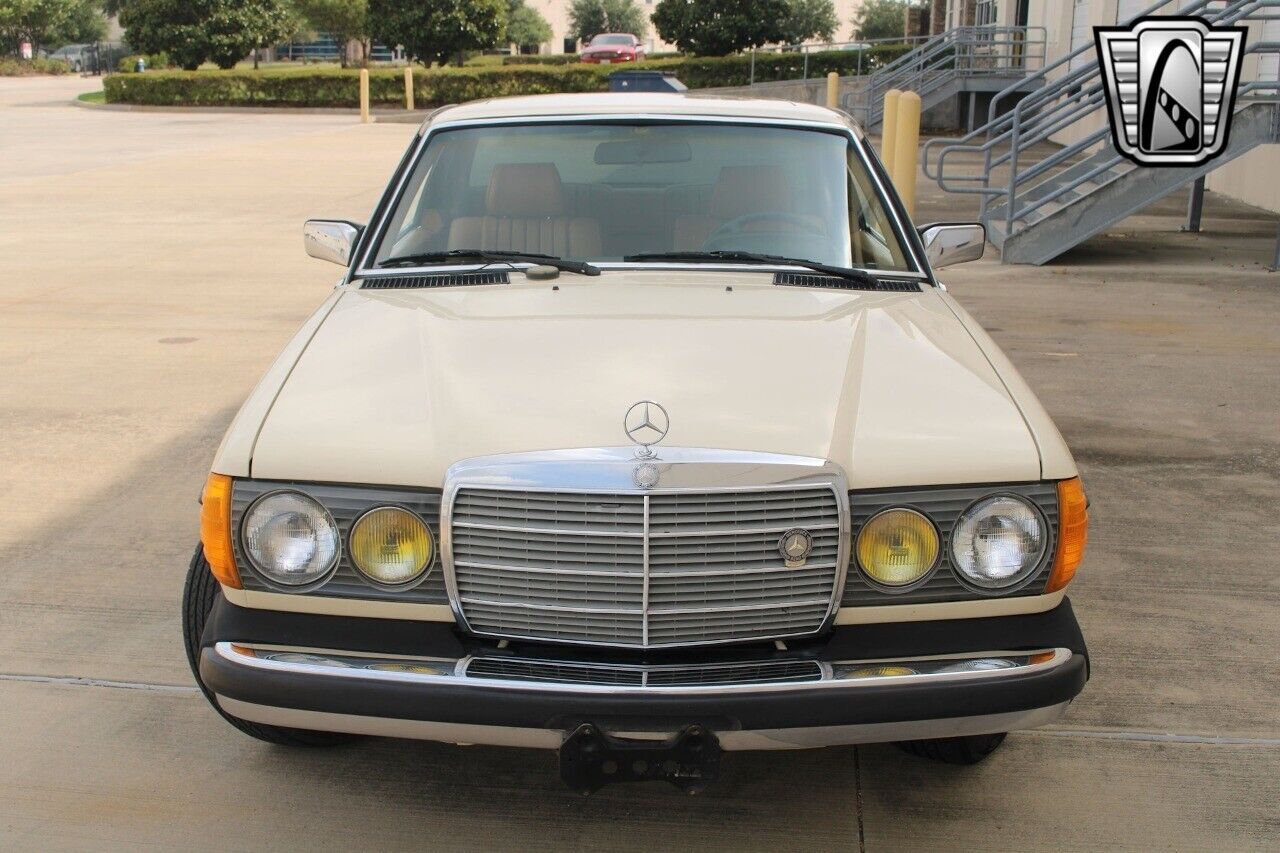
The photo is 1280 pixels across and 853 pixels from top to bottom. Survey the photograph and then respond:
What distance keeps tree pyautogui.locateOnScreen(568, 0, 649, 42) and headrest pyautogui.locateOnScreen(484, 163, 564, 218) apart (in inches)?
2809

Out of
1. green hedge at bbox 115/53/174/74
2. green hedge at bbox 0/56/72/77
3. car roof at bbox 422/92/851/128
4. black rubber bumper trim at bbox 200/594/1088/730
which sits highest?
green hedge at bbox 0/56/72/77

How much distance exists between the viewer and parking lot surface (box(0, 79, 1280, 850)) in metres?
3.12

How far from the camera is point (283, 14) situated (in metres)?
39.8

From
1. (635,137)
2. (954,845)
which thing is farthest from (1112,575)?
(635,137)

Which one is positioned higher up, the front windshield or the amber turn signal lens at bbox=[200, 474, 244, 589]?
the front windshield

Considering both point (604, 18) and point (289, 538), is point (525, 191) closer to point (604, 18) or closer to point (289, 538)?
point (289, 538)

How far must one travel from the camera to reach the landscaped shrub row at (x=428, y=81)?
115ft

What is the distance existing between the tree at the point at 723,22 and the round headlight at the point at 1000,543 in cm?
3496

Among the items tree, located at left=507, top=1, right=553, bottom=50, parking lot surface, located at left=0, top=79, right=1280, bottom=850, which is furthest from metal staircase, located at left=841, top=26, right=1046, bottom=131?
tree, located at left=507, top=1, right=553, bottom=50

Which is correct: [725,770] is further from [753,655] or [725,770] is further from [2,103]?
[2,103]

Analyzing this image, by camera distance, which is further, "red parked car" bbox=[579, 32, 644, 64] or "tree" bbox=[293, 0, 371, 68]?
"tree" bbox=[293, 0, 371, 68]

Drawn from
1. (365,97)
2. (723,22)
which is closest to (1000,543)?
(365,97)

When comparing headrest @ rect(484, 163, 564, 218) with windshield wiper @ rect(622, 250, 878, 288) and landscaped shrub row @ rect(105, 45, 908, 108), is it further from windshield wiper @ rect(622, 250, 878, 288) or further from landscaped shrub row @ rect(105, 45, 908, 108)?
landscaped shrub row @ rect(105, 45, 908, 108)

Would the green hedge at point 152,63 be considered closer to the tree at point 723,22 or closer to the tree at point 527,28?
the tree at point 723,22
